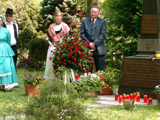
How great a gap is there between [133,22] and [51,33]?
145 inches

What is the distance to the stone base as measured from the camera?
8.29 metres

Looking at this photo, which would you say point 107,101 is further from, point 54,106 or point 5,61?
point 54,106

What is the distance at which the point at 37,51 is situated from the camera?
644 inches

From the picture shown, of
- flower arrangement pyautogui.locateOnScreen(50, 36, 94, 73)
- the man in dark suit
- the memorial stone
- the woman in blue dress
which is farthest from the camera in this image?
the woman in blue dress

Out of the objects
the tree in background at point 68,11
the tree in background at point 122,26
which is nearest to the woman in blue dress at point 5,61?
the tree in background at point 122,26

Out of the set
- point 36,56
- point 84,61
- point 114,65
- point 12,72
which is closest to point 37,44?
point 36,56

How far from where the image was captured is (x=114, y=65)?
1280 cm

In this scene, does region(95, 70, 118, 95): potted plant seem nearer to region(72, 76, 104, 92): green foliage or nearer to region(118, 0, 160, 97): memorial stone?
region(118, 0, 160, 97): memorial stone

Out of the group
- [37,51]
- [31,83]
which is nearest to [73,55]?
[31,83]

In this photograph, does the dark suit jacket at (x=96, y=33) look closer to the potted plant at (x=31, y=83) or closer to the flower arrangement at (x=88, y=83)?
the flower arrangement at (x=88, y=83)

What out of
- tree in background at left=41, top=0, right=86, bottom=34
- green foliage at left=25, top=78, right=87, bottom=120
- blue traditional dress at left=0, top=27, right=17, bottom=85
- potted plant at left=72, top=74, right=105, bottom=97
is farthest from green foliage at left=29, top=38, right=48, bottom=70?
green foliage at left=25, top=78, right=87, bottom=120

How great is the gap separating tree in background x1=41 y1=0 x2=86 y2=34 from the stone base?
1906 centimetres

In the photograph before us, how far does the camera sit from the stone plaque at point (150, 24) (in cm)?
877

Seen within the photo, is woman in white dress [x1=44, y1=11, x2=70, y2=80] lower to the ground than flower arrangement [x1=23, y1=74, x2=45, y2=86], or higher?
higher
